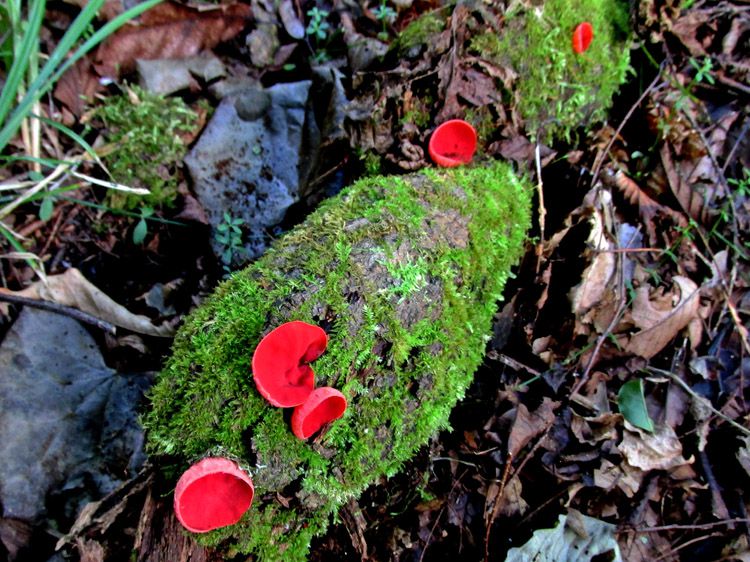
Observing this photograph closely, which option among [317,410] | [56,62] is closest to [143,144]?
[56,62]

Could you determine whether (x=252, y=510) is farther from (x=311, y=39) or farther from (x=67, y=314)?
(x=311, y=39)

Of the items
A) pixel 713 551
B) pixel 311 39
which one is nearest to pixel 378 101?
pixel 311 39

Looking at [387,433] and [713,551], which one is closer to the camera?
[387,433]

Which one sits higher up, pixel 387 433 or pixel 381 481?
pixel 387 433

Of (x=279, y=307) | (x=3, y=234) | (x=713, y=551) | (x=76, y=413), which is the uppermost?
(x=279, y=307)

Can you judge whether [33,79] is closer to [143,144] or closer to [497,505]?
[143,144]

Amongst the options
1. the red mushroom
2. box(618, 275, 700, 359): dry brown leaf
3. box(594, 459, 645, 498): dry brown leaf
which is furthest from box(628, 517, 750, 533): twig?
the red mushroom

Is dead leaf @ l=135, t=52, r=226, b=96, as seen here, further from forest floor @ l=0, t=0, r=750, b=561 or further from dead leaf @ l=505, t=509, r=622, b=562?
dead leaf @ l=505, t=509, r=622, b=562
